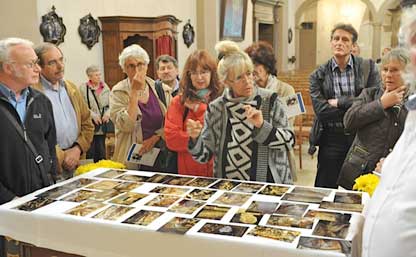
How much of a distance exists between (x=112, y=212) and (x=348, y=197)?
3.44ft

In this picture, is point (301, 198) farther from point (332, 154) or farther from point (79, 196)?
point (332, 154)

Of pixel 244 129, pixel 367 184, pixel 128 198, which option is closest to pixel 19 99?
pixel 128 198

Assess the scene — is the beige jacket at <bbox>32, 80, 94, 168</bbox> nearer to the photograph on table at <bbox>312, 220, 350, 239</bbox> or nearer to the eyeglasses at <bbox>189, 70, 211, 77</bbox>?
the eyeglasses at <bbox>189, 70, 211, 77</bbox>

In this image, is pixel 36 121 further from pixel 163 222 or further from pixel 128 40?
pixel 128 40

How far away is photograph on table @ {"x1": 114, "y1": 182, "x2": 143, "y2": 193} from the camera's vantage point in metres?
2.30

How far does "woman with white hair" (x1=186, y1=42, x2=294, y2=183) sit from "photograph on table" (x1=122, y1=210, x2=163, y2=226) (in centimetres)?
69

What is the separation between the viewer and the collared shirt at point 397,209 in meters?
1.05

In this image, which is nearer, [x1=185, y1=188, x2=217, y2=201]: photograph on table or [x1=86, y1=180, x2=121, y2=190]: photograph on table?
[x1=185, y1=188, x2=217, y2=201]: photograph on table

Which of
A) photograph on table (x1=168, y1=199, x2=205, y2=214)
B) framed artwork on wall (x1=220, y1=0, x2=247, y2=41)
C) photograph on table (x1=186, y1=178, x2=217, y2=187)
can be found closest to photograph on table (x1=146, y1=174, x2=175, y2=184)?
photograph on table (x1=186, y1=178, x2=217, y2=187)

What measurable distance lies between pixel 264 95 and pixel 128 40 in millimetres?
5173

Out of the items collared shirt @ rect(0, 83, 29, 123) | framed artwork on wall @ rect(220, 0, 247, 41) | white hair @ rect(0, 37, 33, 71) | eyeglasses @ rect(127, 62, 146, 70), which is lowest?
collared shirt @ rect(0, 83, 29, 123)

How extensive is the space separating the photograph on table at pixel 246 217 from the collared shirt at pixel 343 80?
65.4 inches

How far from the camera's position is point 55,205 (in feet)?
6.91

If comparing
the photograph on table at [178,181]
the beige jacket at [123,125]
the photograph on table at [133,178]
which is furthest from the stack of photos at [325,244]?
the beige jacket at [123,125]
